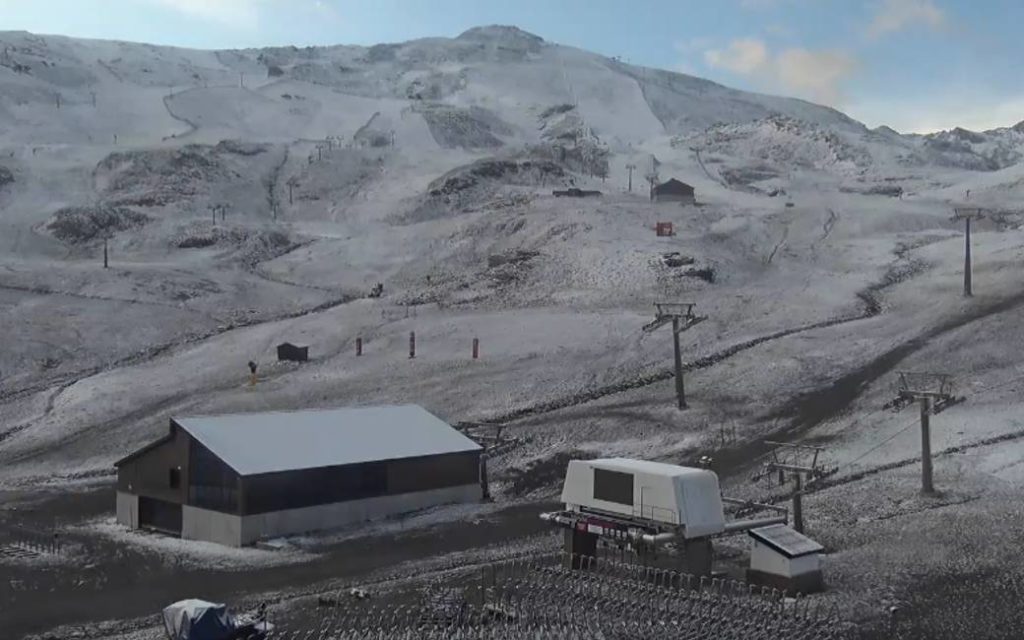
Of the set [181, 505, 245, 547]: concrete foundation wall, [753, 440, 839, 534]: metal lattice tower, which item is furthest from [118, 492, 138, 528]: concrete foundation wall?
[753, 440, 839, 534]: metal lattice tower

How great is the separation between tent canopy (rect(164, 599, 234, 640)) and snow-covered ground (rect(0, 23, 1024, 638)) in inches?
453

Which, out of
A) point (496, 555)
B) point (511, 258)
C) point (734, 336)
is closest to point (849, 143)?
point (511, 258)

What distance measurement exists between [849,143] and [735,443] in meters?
160

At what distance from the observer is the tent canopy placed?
25344 mm

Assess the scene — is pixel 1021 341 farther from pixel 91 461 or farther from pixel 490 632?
pixel 91 461

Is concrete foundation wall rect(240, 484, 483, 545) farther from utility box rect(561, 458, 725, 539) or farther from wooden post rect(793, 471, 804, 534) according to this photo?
wooden post rect(793, 471, 804, 534)

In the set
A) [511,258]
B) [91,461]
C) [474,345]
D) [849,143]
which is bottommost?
[91,461]

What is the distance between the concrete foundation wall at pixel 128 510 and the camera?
45344mm

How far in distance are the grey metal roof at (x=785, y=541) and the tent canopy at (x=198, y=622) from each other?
49.7 feet

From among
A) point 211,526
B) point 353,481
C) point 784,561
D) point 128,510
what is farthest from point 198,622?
point 128,510

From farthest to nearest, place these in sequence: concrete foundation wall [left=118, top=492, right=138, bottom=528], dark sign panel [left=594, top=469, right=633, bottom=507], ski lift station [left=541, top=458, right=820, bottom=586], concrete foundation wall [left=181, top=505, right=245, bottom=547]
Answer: concrete foundation wall [left=118, top=492, right=138, bottom=528] → concrete foundation wall [left=181, top=505, right=245, bottom=547] → dark sign panel [left=594, top=469, right=633, bottom=507] → ski lift station [left=541, top=458, right=820, bottom=586]

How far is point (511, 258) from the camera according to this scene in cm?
9962

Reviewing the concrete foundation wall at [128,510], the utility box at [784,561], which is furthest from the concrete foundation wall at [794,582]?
the concrete foundation wall at [128,510]

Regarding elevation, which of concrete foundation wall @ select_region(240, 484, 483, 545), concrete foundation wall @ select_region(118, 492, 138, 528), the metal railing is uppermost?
the metal railing
